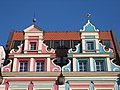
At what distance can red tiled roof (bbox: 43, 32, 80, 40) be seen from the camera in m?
33.8

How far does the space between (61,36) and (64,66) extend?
22.9 ft

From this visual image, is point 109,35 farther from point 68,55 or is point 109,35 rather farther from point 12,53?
point 12,53

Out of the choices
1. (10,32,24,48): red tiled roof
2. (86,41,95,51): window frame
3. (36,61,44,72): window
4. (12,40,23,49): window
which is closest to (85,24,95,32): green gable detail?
(86,41,95,51): window frame

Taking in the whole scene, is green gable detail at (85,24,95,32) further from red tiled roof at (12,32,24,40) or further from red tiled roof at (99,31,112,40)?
red tiled roof at (12,32,24,40)

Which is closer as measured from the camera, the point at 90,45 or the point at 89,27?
the point at 90,45

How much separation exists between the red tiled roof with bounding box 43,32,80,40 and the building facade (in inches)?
120

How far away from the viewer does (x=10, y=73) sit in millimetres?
27562

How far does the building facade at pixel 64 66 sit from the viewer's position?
27.0m

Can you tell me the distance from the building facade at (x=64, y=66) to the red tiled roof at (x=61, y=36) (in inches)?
120

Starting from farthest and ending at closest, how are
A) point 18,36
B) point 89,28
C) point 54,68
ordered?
point 18,36
point 89,28
point 54,68

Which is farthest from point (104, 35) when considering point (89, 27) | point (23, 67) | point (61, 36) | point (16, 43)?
point (23, 67)

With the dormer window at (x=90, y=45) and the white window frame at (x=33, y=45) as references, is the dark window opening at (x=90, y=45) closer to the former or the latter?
the dormer window at (x=90, y=45)

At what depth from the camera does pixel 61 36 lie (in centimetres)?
3447

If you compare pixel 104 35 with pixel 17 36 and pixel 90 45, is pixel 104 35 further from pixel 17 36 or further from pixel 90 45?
pixel 17 36
